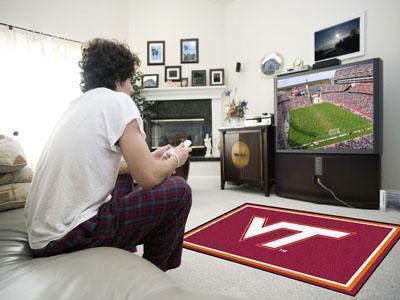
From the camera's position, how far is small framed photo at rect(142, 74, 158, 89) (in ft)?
14.3

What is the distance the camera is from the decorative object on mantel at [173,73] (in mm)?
4352

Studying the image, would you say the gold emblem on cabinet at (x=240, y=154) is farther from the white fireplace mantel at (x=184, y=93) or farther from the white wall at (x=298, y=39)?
the white fireplace mantel at (x=184, y=93)

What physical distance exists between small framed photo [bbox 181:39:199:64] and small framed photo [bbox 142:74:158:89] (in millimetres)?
540

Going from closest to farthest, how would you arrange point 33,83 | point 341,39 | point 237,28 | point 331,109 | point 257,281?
point 257,281
point 331,109
point 341,39
point 33,83
point 237,28

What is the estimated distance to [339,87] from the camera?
2486 mm

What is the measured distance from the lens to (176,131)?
14.8ft

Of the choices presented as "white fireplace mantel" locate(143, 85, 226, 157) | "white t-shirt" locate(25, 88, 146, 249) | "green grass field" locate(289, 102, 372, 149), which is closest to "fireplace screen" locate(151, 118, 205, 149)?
"white fireplace mantel" locate(143, 85, 226, 157)

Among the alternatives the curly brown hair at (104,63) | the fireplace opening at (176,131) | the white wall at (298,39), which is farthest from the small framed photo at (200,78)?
the curly brown hair at (104,63)

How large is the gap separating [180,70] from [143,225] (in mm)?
3764

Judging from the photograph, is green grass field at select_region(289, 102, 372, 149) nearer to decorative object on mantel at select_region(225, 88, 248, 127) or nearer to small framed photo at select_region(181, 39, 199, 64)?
decorative object on mantel at select_region(225, 88, 248, 127)

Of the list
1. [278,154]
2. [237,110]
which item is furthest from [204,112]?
[278,154]

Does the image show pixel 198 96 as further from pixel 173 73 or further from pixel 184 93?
pixel 173 73

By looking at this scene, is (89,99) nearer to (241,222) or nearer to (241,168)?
(241,222)

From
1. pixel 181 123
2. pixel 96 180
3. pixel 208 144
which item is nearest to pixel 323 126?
pixel 208 144
